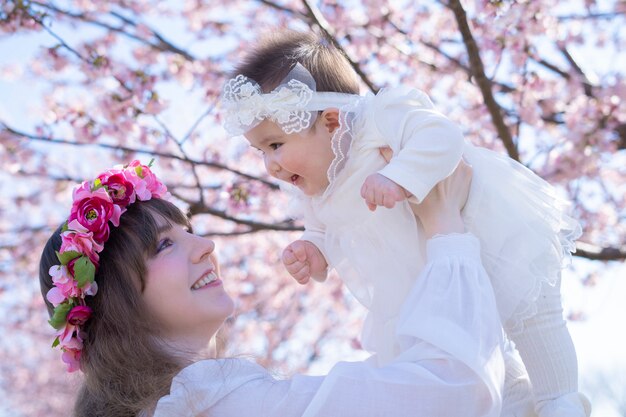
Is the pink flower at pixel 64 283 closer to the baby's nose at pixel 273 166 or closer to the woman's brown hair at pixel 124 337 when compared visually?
the woman's brown hair at pixel 124 337

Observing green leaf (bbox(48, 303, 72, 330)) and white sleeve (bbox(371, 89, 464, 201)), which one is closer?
white sleeve (bbox(371, 89, 464, 201))

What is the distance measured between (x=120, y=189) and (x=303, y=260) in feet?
1.89

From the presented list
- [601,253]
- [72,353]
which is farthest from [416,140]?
[601,253]

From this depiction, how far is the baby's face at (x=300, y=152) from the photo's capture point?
2.23 meters

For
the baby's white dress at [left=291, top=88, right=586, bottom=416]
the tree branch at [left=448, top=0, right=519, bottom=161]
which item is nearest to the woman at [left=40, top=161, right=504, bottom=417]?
the baby's white dress at [left=291, top=88, right=586, bottom=416]

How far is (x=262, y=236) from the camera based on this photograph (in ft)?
27.7

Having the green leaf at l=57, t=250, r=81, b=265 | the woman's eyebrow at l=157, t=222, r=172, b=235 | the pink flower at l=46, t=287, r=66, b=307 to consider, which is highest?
the woman's eyebrow at l=157, t=222, r=172, b=235

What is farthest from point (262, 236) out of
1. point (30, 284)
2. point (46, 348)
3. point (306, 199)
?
point (306, 199)

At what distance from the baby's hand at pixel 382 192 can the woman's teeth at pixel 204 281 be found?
1.70 feet

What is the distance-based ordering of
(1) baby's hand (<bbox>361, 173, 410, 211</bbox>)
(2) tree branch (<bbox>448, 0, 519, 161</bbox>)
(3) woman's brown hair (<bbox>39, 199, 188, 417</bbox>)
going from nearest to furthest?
(1) baby's hand (<bbox>361, 173, 410, 211</bbox>) → (3) woman's brown hair (<bbox>39, 199, 188, 417</bbox>) → (2) tree branch (<bbox>448, 0, 519, 161</bbox>)

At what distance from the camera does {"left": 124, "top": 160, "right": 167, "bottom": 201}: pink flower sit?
7.77 feet

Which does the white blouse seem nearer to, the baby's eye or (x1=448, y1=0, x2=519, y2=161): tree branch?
the baby's eye

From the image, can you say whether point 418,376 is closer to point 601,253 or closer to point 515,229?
point 515,229

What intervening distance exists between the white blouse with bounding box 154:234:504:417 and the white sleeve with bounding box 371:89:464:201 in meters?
0.17
